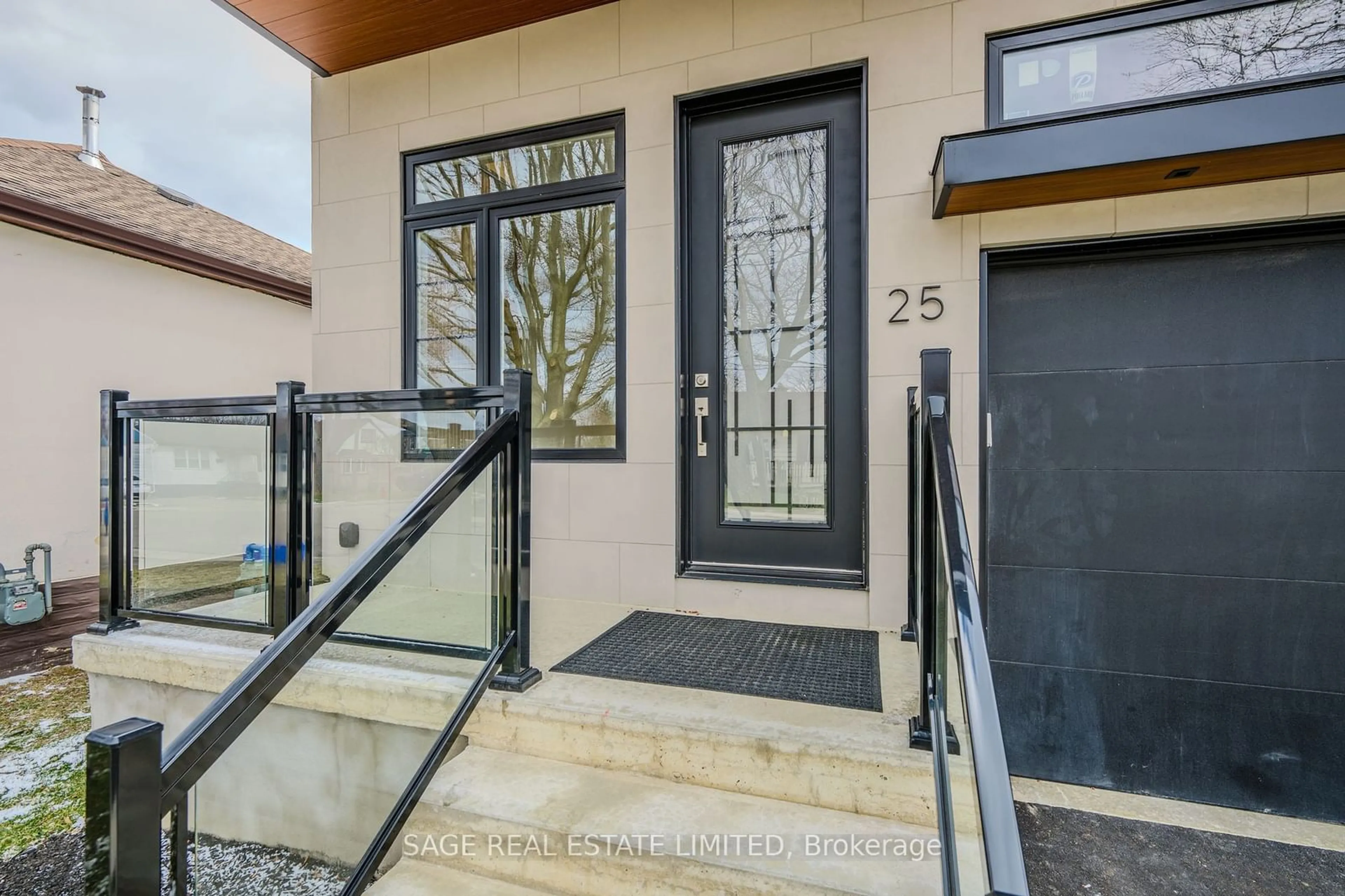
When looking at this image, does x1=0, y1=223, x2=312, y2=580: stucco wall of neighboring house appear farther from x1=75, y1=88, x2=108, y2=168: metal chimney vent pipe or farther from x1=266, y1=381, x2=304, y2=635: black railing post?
x1=266, y1=381, x2=304, y2=635: black railing post

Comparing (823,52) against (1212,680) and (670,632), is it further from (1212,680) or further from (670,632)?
(1212,680)

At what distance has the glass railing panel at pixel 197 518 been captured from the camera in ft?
7.43

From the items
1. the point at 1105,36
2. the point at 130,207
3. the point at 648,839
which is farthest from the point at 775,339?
the point at 130,207

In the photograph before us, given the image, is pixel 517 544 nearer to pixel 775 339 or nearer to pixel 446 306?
pixel 775 339

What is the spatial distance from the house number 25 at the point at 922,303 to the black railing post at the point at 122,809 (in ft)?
7.96

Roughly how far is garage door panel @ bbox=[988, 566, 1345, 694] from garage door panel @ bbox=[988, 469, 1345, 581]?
0.16 feet

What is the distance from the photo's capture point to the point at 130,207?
690 centimetres

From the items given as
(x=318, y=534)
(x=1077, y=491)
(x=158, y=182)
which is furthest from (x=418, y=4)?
(x=158, y=182)

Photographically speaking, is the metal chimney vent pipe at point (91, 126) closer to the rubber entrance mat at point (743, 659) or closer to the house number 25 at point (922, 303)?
the rubber entrance mat at point (743, 659)

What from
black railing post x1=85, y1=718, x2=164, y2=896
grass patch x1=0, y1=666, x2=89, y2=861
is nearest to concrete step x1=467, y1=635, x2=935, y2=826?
black railing post x1=85, y1=718, x2=164, y2=896

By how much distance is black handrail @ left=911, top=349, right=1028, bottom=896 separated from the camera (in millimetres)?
734

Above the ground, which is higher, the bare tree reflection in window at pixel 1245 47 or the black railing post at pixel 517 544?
the bare tree reflection in window at pixel 1245 47

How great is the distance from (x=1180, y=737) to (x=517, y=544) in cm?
247

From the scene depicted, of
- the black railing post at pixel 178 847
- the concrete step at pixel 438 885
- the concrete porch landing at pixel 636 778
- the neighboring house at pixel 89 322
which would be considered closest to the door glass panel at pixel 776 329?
the concrete porch landing at pixel 636 778
